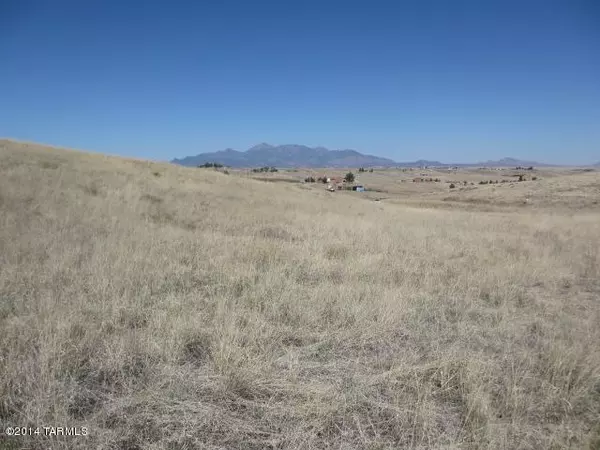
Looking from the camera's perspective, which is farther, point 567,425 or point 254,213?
point 254,213

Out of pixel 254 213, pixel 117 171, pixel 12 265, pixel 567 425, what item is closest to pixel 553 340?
pixel 567 425

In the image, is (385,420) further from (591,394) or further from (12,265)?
(12,265)

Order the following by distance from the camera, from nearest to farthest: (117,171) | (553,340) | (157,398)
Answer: (157,398) → (553,340) → (117,171)

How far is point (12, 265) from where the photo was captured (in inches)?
207

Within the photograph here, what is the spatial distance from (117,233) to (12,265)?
2.89m

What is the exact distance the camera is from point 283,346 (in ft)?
13.0

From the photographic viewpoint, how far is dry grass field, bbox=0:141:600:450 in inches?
110

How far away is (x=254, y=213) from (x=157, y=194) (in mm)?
4546

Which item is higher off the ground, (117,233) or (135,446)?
(117,233)

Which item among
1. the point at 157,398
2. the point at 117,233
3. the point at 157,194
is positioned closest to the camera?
the point at 157,398

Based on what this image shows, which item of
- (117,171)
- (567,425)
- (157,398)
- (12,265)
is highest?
(117,171)

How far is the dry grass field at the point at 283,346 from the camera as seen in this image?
9.20 feet

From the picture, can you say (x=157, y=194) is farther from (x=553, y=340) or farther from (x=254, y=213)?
(x=553, y=340)

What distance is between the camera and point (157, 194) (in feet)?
53.9
